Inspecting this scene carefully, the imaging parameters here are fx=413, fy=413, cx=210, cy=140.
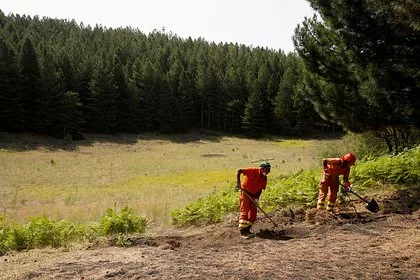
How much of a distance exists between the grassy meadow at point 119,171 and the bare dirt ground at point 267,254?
3.90 metres

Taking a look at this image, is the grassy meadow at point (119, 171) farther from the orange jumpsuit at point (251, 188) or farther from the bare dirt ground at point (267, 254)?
the bare dirt ground at point (267, 254)

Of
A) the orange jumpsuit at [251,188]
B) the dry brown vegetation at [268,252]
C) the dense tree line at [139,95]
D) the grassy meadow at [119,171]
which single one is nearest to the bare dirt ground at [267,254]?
the dry brown vegetation at [268,252]

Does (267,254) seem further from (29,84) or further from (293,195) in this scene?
(29,84)

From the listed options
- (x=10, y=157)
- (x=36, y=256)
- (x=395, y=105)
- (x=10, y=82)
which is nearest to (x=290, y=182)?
(x=395, y=105)

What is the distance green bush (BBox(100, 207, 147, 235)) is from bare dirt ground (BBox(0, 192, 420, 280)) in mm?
842

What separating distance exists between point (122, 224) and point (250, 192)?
318cm

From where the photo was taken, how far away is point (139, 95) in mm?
66562

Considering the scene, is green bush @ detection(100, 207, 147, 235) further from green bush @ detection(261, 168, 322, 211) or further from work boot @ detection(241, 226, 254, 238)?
green bush @ detection(261, 168, 322, 211)

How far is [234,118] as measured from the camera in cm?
7262

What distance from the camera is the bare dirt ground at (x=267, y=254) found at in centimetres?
610

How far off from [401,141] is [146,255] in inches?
490

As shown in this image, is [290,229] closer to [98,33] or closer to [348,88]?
[348,88]

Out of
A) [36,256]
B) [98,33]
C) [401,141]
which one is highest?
[98,33]

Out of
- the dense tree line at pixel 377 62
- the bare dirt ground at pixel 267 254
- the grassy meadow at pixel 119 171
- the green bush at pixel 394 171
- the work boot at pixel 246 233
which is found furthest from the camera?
the grassy meadow at pixel 119 171
